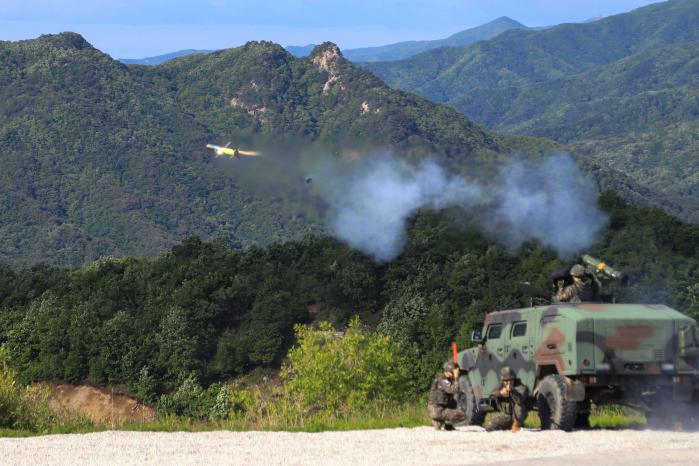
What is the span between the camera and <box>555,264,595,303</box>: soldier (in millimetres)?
25484

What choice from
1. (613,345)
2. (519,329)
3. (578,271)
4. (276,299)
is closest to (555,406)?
(613,345)

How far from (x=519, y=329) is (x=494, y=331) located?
45.5 inches

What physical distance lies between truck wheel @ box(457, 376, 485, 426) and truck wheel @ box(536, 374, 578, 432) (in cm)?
243

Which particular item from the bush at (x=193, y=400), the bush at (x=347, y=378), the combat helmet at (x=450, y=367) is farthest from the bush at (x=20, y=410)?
the bush at (x=193, y=400)

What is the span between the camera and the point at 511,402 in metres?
23.8

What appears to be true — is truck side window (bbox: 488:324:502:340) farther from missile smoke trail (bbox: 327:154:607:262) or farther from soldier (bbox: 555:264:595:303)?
missile smoke trail (bbox: 327:154:607:262)

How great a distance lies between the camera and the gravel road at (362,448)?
63.8ft

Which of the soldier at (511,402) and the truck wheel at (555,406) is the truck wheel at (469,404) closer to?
the soldier at (511,402)

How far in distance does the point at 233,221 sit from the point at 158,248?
38.2 ft

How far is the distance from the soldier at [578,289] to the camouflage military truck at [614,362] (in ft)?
5.67

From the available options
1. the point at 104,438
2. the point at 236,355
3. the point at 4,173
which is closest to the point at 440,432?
the point at 104,438

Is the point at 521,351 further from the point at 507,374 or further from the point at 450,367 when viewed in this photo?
the point at 450,367

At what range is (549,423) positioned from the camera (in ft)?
76.2

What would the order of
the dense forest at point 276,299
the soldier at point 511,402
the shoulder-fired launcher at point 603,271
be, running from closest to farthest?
the soldier at point 511,402, the shoulder-fired launcher at point 603,271, the dense forest at point 276,299
